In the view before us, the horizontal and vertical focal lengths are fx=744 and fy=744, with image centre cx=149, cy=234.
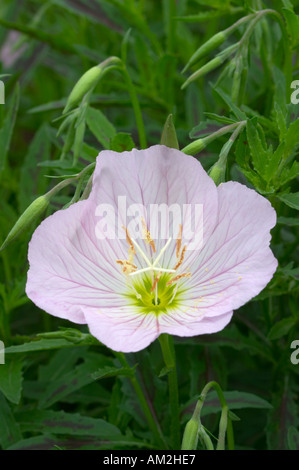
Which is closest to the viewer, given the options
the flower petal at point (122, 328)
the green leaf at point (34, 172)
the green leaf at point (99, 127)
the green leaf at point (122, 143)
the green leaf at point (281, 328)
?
the flower petal at point (122, 328)

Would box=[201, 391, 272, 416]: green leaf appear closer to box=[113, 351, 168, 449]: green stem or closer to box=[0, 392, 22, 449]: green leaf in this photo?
box=[113, 351, 168, 449]: green stem

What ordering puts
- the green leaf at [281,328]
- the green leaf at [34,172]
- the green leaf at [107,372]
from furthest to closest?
1. the green leaf at [34,172]
2. the green leaf at [281,328]
3. the green leaf at [107,372]

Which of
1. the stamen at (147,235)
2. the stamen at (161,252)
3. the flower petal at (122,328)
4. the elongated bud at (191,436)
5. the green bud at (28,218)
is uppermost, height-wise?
Result: the green bud at (28,218)

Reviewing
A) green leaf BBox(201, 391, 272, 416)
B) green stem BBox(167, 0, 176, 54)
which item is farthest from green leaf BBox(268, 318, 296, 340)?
green stem BBox(167, 0, 176, 54)

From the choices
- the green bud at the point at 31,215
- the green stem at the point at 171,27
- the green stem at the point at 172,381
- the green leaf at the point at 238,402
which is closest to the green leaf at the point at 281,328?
the green leaf at the point at 238,402

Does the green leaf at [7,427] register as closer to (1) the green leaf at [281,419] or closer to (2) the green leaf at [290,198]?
(1) the green leaf at [281,419]

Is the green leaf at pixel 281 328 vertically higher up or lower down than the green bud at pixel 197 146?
lower down
